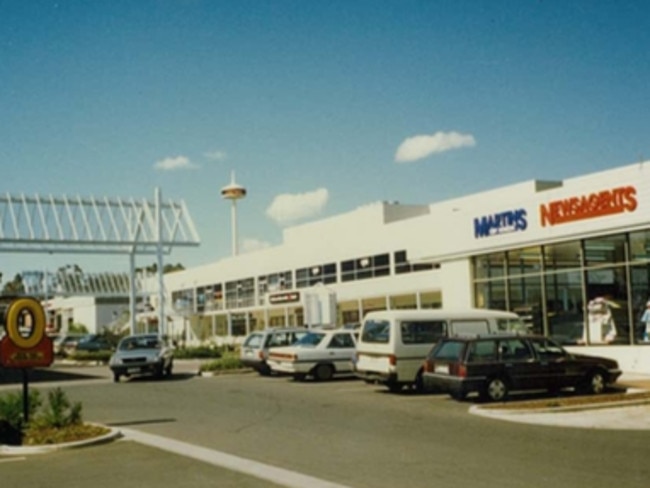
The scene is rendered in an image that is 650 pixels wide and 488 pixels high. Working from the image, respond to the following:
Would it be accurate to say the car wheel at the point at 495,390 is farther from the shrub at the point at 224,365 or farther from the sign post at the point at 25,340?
the shrub at the point at 224,365

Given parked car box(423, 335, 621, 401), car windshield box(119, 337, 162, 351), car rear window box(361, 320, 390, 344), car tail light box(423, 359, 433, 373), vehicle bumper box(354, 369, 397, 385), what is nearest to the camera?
parked car box(423, 335, 621, 401)

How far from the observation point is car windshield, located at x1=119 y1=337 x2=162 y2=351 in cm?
2978

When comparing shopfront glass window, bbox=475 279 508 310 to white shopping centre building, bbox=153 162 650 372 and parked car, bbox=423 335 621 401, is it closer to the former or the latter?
white shopping centre building, bbox=153 162 650 372

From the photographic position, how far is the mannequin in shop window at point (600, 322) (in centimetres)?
2495

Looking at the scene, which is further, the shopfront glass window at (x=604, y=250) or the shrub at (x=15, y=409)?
the shopfront glass window at (x=604, y=250)

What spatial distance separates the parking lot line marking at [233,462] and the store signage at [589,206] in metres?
15.1

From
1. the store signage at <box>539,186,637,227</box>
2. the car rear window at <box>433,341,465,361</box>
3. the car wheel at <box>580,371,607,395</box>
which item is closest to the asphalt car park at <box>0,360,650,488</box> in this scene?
the car rear window at <box>433,341,465,361</box>

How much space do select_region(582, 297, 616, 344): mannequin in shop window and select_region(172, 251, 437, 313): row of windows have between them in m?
21.2

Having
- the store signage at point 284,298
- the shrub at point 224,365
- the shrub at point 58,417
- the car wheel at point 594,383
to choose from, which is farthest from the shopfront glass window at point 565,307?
the store signage at point 284,298

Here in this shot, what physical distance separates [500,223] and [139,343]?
1303 centimetres

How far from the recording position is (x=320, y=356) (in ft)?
83.4

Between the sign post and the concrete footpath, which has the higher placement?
the sign post

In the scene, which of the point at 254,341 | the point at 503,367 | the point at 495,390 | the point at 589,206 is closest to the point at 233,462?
the point at 495,390

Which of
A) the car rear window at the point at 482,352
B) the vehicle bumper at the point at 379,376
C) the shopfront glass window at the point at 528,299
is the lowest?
the vehicle bumper at the point at 379,376
